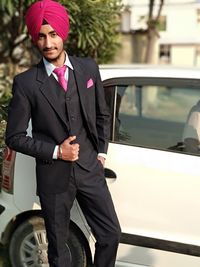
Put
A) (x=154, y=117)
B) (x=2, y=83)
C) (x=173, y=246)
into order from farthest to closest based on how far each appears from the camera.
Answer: (x=2, y=83), (x=154, y=117), (x=173, y=246)

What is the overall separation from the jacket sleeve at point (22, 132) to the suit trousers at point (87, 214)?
24 centimetres

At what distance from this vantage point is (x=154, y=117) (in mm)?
4195

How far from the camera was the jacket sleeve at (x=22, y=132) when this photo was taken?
2.43 metres

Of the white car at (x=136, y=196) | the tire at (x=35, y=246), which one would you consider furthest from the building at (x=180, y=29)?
the tire at (x=35, y=246)

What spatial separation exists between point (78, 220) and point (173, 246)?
1.97ft

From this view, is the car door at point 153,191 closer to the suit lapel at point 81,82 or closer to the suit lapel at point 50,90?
the suit lapel at point 81,82

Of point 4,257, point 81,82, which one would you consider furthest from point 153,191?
point 4,257

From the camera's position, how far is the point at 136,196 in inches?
116

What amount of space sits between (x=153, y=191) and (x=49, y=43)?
1108 mm

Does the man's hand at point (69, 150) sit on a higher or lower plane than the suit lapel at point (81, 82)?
lower

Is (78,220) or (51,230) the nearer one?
(51,230)

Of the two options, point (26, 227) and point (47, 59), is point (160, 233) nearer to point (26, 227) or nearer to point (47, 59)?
point (26, 227)

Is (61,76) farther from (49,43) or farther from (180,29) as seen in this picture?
(180,29)

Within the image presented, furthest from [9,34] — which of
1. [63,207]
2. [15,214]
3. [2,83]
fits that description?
[63,207]
